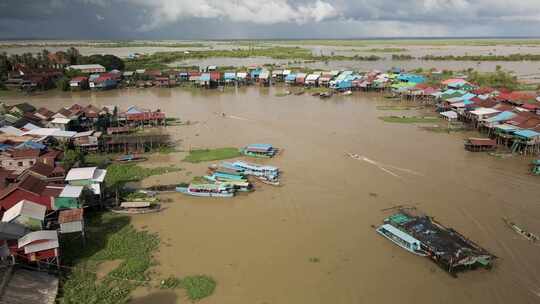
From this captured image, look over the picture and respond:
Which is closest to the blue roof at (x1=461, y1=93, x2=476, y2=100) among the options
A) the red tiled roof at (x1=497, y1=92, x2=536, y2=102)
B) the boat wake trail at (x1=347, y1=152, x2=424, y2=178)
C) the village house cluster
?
the red tiled roof at (x1=497, y1=92, x2=536, y2=102)

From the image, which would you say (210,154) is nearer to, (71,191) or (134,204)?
(134,204)

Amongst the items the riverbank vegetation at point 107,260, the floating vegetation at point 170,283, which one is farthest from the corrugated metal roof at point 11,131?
the floating vegetation at point 170,283

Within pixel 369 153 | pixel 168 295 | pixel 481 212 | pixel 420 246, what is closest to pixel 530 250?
pixel 481 212

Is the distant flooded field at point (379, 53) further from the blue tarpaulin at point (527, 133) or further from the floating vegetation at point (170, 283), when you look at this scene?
the floating vegetation at point (170, 283)

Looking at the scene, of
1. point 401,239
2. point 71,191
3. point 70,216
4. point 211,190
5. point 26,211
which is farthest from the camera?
point 211,190

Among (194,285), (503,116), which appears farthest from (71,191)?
(503,116)

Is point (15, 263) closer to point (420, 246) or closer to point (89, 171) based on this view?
point (89, 171)
